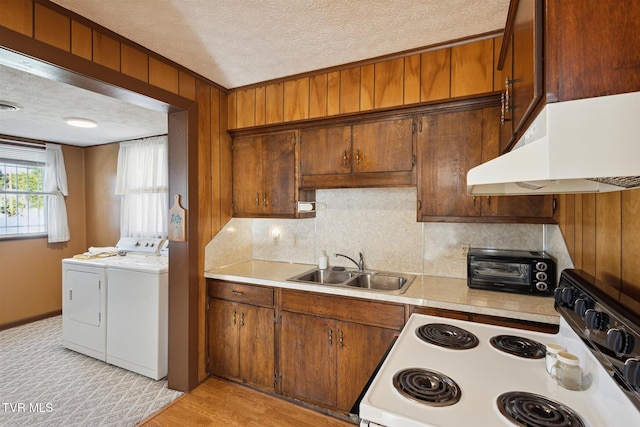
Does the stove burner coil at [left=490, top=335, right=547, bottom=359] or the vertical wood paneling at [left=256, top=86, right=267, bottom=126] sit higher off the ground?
the vertical wood paneling at [left=256, top=86, right=267, bottom=126]

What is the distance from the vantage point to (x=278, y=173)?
266 cm

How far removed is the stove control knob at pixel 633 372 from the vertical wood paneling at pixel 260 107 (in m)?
2.53

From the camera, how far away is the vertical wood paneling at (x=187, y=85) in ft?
7.70

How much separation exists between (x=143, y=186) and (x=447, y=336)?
12.9 feet

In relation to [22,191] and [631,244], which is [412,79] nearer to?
[631,244]

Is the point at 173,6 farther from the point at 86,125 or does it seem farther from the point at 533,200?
the point at 86,125

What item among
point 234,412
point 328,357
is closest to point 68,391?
point 234,412

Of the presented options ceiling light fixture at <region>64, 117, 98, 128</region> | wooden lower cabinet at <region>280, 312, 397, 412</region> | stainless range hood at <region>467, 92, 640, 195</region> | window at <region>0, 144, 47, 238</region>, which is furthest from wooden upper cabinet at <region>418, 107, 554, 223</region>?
window at <region>0, 144, 47, 238</region>

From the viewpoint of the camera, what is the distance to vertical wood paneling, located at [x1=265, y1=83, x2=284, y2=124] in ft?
8.43

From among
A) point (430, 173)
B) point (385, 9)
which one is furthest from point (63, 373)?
point (385, 9)

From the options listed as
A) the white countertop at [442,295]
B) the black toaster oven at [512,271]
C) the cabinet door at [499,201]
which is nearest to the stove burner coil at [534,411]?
the white countertop at [442,295]

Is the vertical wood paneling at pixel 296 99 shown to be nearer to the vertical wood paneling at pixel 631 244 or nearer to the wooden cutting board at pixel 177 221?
the wooden cutting board at pixel 177 221

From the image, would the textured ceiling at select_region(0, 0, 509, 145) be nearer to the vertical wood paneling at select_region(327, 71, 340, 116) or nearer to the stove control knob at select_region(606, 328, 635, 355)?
the vertical wood paneling at select_region(327, 71, 340, 116)

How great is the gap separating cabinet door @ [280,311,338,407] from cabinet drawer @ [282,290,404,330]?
0.20 ft
